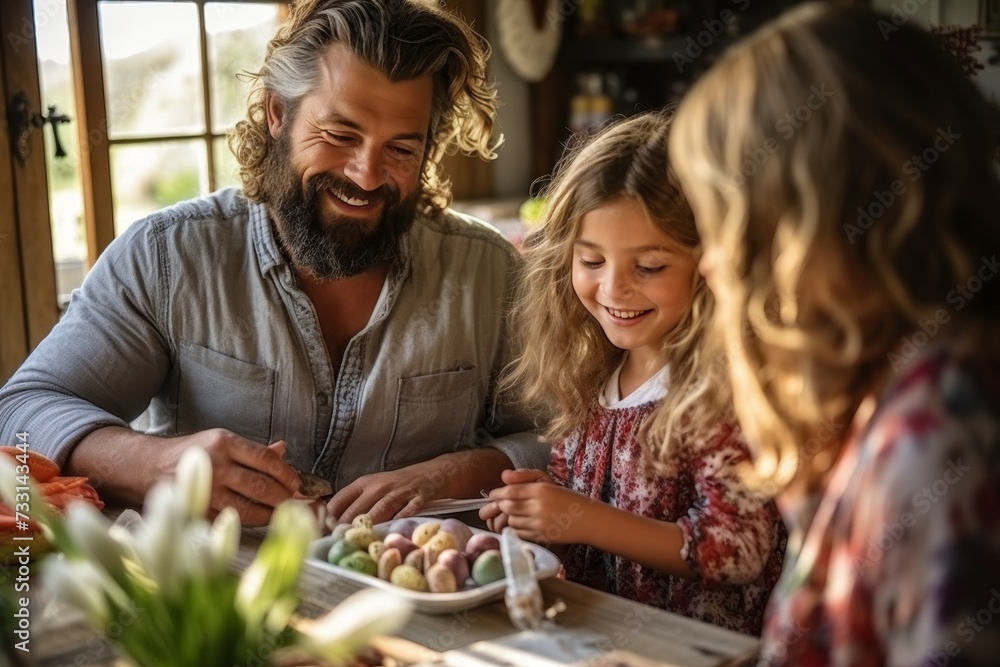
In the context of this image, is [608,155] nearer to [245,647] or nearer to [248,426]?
[248,426]

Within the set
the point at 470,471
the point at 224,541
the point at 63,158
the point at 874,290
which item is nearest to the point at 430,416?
the point at 470,471

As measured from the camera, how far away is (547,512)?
1.51 metres

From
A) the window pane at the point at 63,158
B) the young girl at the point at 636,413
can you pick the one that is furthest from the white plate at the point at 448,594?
the window pane at the point at 63,158

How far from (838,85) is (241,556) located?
99cm

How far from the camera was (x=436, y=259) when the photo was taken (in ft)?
7.05

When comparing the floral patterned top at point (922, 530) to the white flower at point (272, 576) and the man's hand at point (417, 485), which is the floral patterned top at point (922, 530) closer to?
the white flower at point (272, 576)

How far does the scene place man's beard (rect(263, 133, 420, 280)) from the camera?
2025mm

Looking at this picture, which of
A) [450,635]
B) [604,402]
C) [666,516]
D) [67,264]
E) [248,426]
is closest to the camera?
[450,635]

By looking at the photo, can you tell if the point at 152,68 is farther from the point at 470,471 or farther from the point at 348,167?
the point at 470,471

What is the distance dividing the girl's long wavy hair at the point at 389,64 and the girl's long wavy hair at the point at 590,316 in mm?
346

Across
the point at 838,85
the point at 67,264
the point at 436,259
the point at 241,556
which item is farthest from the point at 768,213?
the point at 67,264

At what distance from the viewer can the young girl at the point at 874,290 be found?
0.86 m

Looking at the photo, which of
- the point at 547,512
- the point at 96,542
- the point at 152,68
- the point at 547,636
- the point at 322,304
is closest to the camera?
the point at 96,542

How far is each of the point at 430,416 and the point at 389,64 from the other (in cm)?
62
